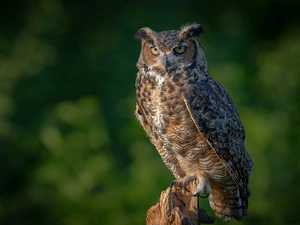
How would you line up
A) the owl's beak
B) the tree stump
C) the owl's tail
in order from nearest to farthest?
the tree stump → the owl's beak → the owl's tail

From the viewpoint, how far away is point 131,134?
586 cm

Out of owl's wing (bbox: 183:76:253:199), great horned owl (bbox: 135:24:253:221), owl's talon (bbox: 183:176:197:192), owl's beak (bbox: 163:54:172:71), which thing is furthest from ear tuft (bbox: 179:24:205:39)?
owl's talon (bbox: 183:176:197:192)

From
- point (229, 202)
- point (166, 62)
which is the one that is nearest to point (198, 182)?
point (229, 202)

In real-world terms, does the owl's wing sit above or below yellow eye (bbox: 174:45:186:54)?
below

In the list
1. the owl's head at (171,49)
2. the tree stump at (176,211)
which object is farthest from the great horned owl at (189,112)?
the tree stump at (176,211)

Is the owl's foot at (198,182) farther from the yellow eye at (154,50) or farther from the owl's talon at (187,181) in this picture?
the yellow eye at (154,50)

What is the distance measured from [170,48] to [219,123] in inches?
20.2

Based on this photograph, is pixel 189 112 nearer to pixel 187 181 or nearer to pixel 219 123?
pixel 219 123

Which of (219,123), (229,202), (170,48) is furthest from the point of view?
(229,202)

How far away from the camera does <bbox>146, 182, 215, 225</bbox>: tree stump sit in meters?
3.42

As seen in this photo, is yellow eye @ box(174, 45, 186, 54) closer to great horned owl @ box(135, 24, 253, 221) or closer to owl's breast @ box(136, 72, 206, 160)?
great horned owl @ box(135, 24, 253, 221)

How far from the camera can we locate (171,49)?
11.9 ft

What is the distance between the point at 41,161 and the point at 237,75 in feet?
6.39

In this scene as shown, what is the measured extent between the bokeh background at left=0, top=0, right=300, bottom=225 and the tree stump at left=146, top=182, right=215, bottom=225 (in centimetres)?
190
